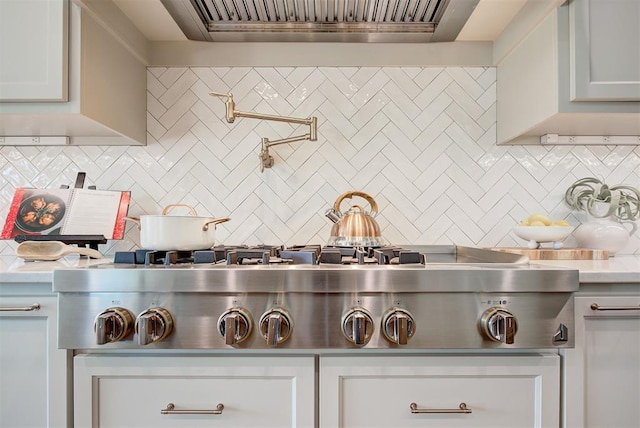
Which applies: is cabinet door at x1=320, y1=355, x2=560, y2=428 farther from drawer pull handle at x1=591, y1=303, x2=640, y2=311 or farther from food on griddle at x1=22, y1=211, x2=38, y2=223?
food on griddle at x1=22, y1=211, x2=38, y2=223

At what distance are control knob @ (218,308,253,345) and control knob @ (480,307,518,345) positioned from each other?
1.68ft

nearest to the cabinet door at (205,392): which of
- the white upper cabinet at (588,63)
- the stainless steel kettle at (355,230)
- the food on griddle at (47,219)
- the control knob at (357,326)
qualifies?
the control knob at (357,326)

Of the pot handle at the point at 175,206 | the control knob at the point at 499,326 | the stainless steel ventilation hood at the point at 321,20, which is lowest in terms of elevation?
the control knob at the point at 499,326

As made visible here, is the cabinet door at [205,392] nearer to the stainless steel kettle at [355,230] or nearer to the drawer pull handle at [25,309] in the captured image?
the drawer pull handle at [25,309]

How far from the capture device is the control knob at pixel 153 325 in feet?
2.70

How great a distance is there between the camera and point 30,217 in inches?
56.7

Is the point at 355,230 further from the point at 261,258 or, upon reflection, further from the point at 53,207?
the point at 53,207

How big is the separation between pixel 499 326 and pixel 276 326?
0.47 metres

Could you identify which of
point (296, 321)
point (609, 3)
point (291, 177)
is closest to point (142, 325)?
point (296, 321)

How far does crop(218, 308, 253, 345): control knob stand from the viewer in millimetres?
824

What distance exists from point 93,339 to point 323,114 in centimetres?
114

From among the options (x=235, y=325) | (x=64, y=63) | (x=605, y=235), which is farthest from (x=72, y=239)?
(x=605, y=235)

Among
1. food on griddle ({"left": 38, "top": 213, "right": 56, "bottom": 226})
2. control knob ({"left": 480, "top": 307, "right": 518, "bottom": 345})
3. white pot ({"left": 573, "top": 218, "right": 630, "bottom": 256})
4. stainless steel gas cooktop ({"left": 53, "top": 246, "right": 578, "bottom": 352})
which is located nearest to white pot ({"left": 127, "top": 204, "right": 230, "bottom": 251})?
stainless steel gas cooktop ({"left": 53, "top": 246, "right": 578, "bottom": 352})

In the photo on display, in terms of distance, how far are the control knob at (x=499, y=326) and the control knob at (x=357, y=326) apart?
25 centimetres
